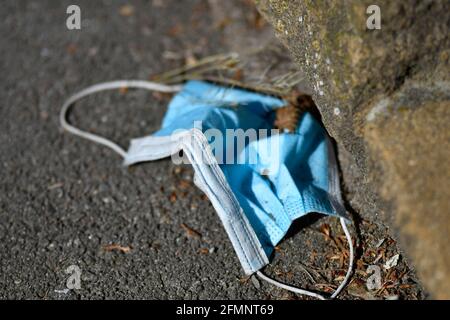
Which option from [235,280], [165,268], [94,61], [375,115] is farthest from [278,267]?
[94,61]

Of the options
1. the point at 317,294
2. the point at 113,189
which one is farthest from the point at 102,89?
the point at 317,294

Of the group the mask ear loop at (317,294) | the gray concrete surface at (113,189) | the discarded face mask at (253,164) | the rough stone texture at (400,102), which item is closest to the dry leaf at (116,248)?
the gray concrete surface at (113,189)

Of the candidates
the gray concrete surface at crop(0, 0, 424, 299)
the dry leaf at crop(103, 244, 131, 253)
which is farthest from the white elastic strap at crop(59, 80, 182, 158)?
the dry leaf at crop(103, 244, 131, 253)

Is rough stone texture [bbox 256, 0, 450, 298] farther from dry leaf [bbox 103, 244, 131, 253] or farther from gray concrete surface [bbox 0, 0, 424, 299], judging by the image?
dry leaf [bbox 103, 244, 131, 253]

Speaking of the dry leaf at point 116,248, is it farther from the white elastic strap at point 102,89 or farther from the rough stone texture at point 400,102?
the rough stone texture at point 400,102

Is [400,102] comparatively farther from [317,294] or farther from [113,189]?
[113,189]

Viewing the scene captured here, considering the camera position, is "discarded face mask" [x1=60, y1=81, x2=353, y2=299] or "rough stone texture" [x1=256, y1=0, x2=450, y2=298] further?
"discarded face mask" [x1=60, y1=81, x2=353, y2=299]

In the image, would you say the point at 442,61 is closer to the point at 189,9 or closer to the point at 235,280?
the point at 235,280
